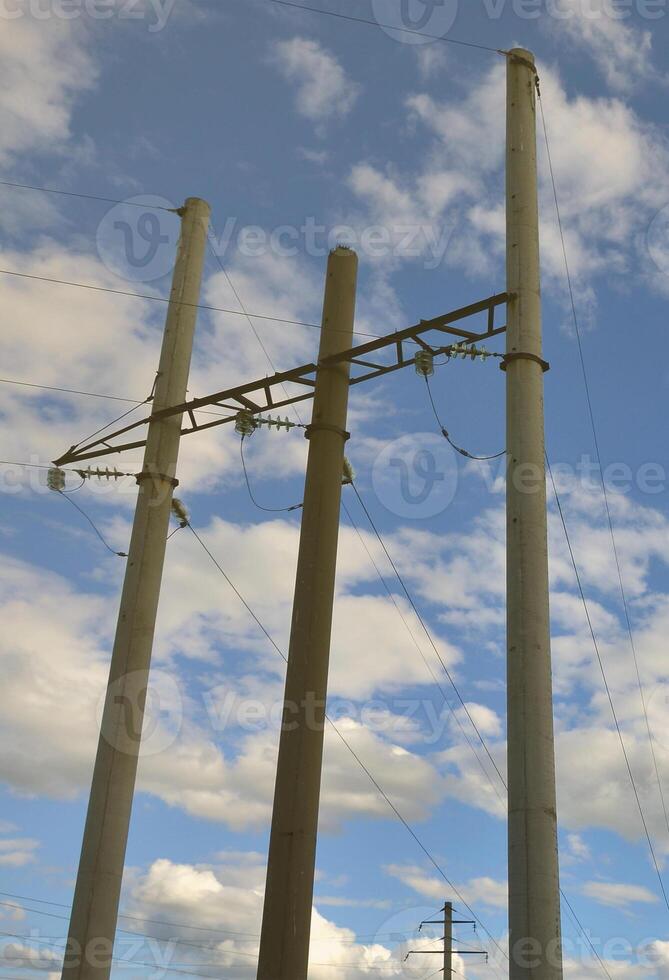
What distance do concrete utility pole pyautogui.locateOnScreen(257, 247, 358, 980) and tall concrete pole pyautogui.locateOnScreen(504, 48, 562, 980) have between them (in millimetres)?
2091

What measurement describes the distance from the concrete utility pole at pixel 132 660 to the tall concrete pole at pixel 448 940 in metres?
24.3

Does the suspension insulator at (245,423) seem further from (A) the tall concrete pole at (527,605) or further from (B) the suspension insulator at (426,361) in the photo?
(A) the tall concrete pole at (527,605)

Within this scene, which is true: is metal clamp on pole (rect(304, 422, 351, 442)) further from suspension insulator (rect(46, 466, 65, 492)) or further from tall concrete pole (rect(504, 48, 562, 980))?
suspension insulator (rect(46, 466, 65, 492))

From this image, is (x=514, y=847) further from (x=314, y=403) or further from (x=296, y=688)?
(x=314, y=403)

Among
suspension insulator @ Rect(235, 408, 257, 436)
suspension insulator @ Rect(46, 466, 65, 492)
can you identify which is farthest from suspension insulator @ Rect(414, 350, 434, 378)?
suspension insulator @ Rect(46, 466, 65, 492)

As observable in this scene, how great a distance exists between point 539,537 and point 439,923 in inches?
1119

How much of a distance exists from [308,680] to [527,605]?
245cm

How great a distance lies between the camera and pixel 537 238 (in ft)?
40.7

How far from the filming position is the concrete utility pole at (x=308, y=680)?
9.99 metres

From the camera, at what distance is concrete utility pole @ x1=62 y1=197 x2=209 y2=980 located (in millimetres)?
12117

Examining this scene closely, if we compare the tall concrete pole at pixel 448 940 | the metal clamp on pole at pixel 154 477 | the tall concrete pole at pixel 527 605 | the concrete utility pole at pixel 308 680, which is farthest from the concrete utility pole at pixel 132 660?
the tall concrete pole at pixel 448 940

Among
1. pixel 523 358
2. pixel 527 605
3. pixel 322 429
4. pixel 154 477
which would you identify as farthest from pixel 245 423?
pixel 527 605

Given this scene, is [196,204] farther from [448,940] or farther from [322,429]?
[448,940]

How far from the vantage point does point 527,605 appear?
33.2ft
